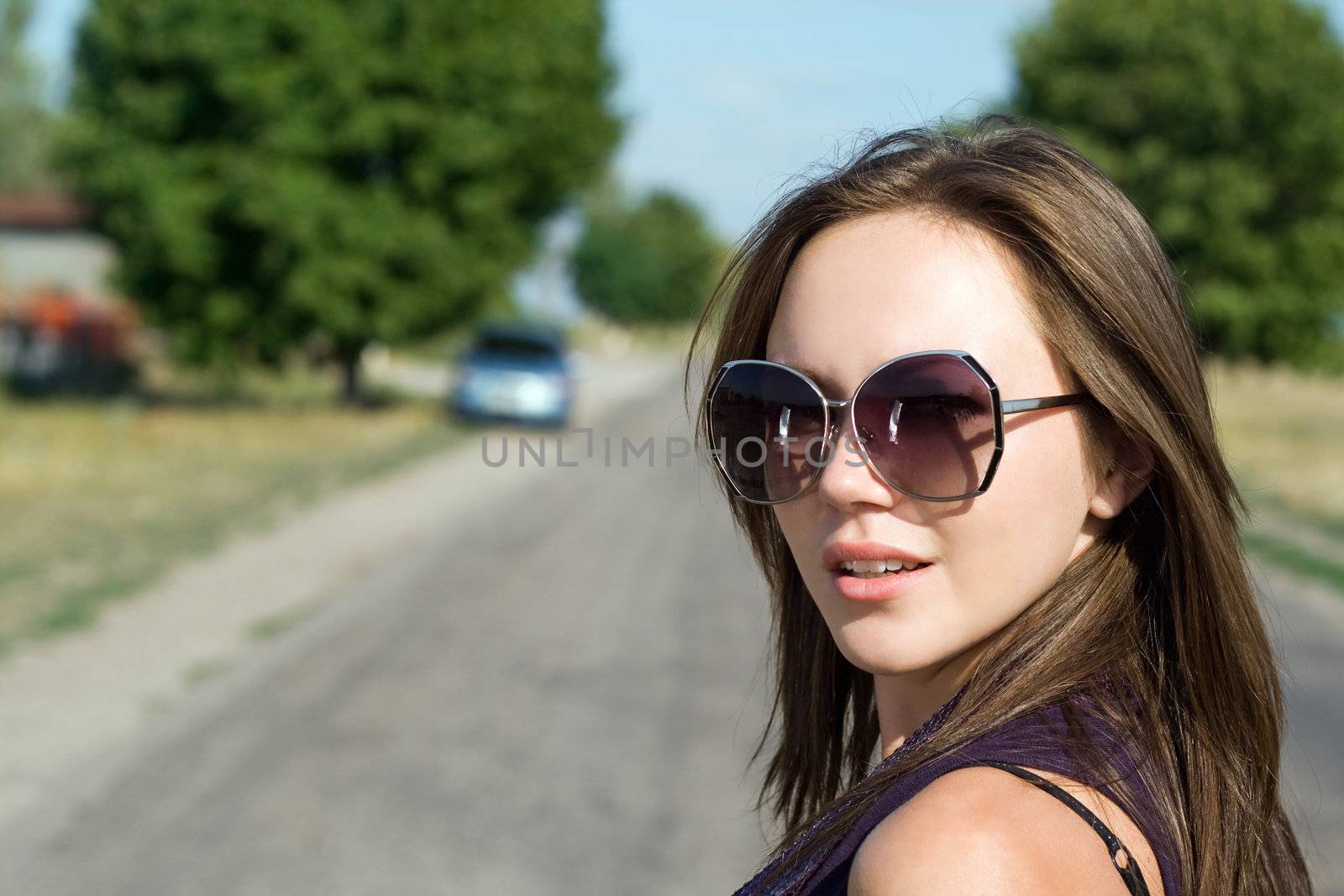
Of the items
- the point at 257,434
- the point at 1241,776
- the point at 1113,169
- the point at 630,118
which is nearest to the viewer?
the point at 1241,776

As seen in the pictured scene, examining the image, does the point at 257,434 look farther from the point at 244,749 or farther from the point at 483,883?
the point at 483,883

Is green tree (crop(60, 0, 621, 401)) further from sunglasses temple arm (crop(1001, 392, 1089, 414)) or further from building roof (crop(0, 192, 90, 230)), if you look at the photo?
sunglasses temple arm (crop(1001, 392, 1089, 414))

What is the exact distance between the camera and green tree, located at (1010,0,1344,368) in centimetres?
3528

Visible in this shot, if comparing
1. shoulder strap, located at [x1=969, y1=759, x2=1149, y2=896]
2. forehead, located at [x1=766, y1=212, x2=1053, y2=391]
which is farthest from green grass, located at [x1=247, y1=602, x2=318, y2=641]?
shoulder strap, located at [x1=969, y1=759, x2=1149, y2=896]

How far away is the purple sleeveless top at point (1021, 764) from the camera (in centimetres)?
111

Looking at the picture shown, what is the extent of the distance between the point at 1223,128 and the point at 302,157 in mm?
24185

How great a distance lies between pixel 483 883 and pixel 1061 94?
3575 cm

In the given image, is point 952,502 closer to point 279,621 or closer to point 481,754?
point 481,754

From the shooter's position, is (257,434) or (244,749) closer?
(244,749)

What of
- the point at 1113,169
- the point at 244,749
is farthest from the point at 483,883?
the point at 1113,169

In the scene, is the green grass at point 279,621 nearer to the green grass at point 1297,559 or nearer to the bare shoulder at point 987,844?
the green grass at point 1297,559

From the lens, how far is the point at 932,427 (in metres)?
1.31

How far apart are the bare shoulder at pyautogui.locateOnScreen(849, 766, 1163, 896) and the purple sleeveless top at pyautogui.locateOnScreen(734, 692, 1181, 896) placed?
0.03 metres

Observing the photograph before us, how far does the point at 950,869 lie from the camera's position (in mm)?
974
